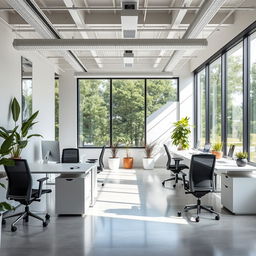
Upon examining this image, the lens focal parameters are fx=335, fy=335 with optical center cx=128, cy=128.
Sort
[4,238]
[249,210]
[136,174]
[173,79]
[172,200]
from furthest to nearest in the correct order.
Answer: [173,79] → [136,174] → [172,200] → [249,210] → [4,238]

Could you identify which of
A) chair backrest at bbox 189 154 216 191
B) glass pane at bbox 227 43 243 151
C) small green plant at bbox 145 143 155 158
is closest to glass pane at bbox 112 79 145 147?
small green plant at bbox 145 143 155 158

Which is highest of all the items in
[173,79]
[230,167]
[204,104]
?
[173,79]

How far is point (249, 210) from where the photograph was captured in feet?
18.3

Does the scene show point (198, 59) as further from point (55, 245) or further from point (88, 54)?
point (55, 245)

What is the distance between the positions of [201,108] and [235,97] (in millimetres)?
3837

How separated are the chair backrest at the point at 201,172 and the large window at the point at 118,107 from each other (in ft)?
23.6

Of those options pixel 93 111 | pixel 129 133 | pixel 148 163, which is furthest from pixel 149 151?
pixel 93 111

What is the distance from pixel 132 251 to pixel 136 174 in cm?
670

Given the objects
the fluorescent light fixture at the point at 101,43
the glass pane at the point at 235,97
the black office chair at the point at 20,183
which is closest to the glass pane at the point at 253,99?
the glass pane at the point at 235,97

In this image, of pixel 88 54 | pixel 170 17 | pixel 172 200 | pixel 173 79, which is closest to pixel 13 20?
pixel 170 17

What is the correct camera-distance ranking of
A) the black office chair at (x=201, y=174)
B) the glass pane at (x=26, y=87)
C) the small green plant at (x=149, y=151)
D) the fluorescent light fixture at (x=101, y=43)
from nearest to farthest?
the black office chair at (x=201, y=174) < the fluorescent light fixture at (x=101, y=43) < the glass pane at (x=26, y=87) < the small green plant at (x=149, y=151)

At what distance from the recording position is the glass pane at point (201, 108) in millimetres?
10820

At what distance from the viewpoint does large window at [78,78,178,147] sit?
12641 millimetres

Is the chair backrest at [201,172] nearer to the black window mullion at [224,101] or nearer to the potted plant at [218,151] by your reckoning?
the potted plant at [218,151]
